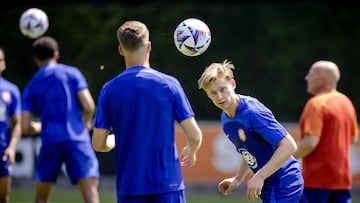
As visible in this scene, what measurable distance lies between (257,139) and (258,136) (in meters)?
0.03

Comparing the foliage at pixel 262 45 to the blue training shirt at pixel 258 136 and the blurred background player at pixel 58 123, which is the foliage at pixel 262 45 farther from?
the blue training shirt at pixel 258 136

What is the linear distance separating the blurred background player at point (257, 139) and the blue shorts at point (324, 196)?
1.82 m

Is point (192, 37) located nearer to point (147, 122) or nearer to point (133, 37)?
point (133, 37)

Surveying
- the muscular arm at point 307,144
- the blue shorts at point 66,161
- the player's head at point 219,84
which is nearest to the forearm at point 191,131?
the player's head at point 219,84

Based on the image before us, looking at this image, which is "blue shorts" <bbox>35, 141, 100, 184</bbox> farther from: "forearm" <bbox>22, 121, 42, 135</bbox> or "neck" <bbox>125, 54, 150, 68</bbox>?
"neck" <bbox>125, 54, 150, 68</bbox>

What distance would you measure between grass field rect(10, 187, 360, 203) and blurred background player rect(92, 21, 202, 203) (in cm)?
735

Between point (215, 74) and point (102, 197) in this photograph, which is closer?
point (215, 74)

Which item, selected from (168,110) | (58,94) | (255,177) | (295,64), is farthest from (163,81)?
(295,64)

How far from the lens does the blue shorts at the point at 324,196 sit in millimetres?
8898

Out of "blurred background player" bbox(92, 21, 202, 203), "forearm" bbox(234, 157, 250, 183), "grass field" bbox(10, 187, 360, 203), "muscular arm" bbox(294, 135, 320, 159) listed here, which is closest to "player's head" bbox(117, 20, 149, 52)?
"blurred background player" bbox(92, 21, 202, 203)

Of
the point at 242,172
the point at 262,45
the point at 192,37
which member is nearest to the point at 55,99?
the point at 192,37

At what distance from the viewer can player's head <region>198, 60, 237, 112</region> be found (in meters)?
6.74

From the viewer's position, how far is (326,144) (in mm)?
8875

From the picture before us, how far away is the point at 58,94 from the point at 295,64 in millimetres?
10199
